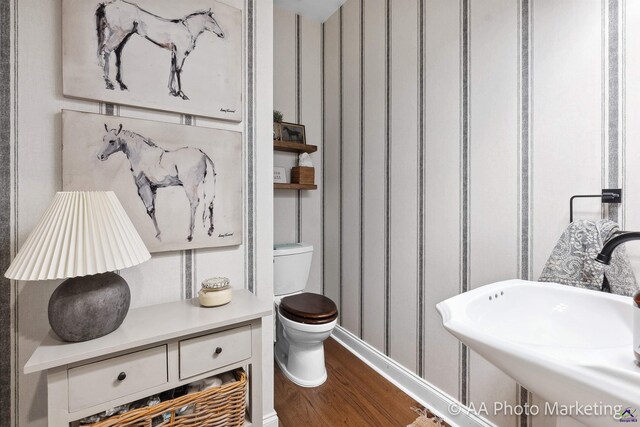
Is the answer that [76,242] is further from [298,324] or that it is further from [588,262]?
[588,262]

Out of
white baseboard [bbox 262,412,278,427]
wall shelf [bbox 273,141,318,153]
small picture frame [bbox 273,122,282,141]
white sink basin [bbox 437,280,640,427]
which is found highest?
small picture frame [bbox 273,122,282,141]

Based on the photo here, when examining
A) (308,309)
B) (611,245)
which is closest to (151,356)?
(308,309)

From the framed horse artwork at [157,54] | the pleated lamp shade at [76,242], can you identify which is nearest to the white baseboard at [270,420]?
the pleated lamp shade at [76,242]

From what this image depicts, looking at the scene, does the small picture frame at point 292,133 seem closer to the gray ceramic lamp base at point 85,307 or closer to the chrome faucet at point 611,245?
the gray ceramic lamp base at point 85,307

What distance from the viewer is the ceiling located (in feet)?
7.66

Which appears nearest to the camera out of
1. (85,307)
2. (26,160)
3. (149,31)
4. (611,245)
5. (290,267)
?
(611,245)

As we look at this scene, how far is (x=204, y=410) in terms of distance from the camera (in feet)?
3.51

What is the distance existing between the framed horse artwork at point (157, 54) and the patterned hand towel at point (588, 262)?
1.43 meters

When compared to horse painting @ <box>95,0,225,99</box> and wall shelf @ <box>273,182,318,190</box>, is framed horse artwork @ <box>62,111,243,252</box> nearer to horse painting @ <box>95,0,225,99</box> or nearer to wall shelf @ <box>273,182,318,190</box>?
horse painting @ <box>95,0,225,99</box>

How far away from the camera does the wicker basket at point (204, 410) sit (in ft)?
3.13

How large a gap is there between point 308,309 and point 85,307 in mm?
1152

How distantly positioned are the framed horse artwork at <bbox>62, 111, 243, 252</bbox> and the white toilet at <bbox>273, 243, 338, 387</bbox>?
698 mm

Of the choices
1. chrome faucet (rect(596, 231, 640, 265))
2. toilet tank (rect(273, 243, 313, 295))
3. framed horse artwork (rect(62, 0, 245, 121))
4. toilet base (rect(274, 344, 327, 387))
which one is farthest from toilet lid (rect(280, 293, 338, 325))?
chrome faucet (rect(596, 231, 640, 265))

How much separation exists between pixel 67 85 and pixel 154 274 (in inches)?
31.1
